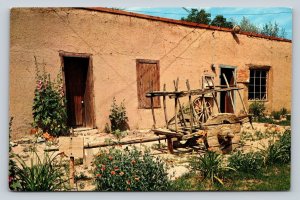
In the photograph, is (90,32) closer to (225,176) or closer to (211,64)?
→ (211,64)

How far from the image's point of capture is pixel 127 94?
17.7ft

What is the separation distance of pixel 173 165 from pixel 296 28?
2.65 metres

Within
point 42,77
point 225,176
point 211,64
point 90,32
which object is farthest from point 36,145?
point 211,64

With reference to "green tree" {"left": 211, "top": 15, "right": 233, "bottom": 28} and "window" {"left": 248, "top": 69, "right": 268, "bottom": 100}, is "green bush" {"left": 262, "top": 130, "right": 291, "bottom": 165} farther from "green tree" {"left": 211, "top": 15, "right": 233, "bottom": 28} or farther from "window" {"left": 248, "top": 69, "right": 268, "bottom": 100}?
"green tree" {"left": 211, "top": 15, "right": 233, "bottom": 28}

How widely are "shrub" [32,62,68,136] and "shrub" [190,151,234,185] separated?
84.4 inches

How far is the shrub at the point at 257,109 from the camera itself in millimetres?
5672

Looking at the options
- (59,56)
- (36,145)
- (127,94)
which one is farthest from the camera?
(127,94)

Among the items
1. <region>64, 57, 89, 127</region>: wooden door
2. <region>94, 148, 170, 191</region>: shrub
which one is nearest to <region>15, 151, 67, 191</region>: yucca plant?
<region>94, 148, 170, 191</region>: shrub

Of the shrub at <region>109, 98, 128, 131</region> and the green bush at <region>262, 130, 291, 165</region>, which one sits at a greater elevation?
the shrub at <region>109, 98, 128, 131</region>

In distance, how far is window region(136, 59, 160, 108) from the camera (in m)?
5.39

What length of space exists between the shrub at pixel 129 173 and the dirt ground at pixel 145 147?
196mm

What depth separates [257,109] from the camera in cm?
582

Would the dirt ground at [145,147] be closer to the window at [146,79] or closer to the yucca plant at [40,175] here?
the yucca plant at [40,175]

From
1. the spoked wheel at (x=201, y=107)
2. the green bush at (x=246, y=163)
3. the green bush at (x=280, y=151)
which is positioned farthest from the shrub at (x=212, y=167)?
the spoked wheel at (x=201, y=107)
